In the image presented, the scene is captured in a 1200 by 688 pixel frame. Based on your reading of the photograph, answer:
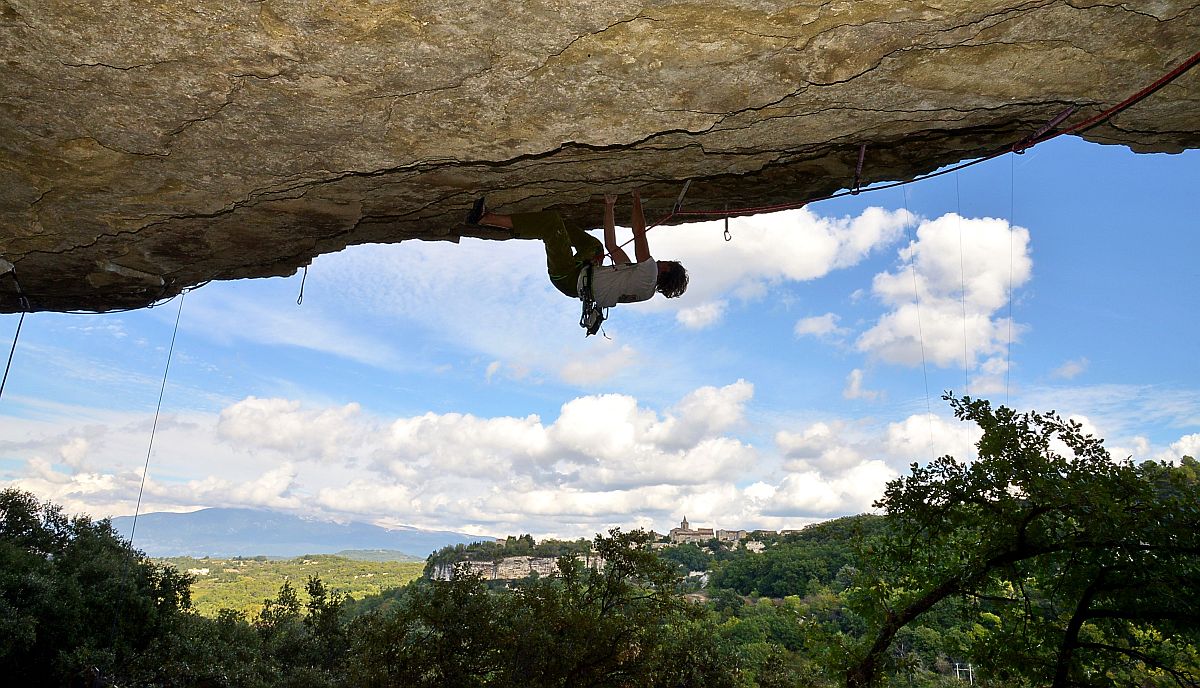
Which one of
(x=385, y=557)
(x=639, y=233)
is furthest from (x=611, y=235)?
(x=385, y=557)

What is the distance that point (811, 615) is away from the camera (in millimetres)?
7641

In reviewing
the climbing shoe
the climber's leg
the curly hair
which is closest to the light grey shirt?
the curly hair

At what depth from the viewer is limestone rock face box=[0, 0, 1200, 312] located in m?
2.49

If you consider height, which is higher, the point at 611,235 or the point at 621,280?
the point at 611,235

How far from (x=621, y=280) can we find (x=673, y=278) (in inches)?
20.0

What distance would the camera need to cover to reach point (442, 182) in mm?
4230

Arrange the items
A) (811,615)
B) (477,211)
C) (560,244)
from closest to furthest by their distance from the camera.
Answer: (477,211) < (560,244) < (811,615)

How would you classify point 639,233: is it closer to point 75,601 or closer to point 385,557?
point 75,601

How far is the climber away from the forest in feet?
11.2

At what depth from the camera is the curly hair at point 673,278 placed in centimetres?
504

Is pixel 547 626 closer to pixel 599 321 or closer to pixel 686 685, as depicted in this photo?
pixel 686 685

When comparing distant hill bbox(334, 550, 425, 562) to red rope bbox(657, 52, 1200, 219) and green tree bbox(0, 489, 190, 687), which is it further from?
red rope bbox(657, 52, 1200, 219)

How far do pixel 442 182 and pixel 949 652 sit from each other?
647cm

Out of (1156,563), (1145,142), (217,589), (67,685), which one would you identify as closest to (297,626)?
(67,685)
